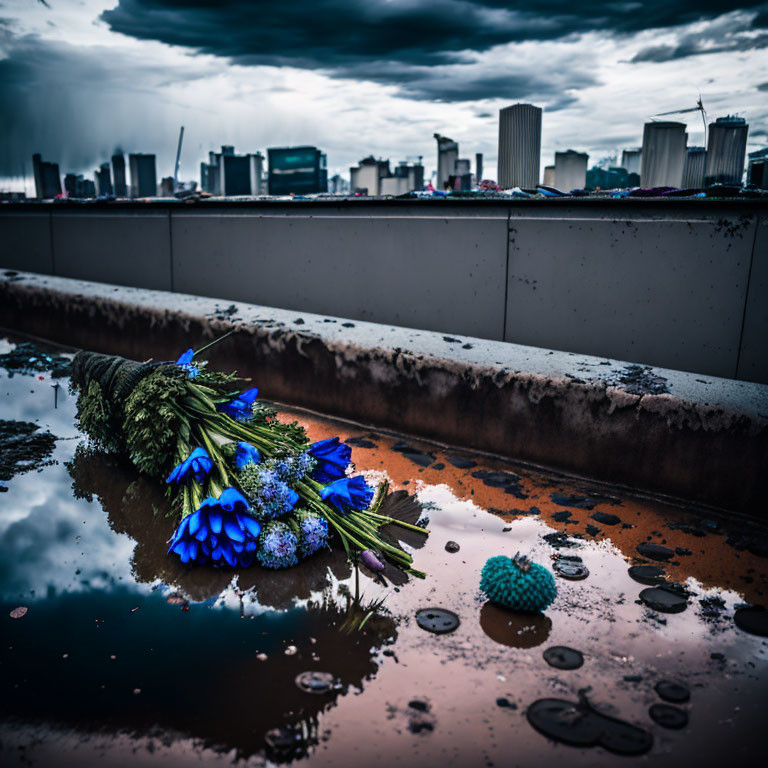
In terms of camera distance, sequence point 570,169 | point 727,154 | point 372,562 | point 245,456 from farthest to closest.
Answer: point 570,169 < point 727,154 < point 245,456 < point 372,562

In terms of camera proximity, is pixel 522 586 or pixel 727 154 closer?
pixel 522 586

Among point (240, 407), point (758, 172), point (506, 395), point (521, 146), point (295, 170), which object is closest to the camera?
point (240, 407)

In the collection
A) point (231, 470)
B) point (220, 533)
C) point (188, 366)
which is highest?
point (188, 366)

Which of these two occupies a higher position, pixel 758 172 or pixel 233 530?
pixel 758 172

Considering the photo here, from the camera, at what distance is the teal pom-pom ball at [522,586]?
1.75m

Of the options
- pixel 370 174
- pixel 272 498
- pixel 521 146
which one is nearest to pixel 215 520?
pixel 272 498

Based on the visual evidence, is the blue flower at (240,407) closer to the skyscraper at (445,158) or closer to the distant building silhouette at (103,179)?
the skyscraper at (445,158)

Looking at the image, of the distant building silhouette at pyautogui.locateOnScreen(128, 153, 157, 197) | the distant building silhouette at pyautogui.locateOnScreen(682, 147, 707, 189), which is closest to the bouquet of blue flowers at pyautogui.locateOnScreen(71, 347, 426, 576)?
the distant building silhouette at pyautogui.locateOnScreen(682, 147, 707, 189)

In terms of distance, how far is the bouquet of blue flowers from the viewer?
80.4 inches

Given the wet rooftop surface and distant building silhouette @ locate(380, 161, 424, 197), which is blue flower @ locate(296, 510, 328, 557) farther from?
distant building silhouette @ locate(380, 161, 424, 197)

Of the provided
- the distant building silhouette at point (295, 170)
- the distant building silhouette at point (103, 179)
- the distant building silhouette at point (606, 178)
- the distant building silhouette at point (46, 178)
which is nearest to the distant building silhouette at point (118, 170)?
the distant building silhouette at point (103, 179)

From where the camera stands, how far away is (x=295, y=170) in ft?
62.4

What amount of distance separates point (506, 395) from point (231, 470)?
1.40 meters

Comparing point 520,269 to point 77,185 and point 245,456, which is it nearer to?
point 245,456
